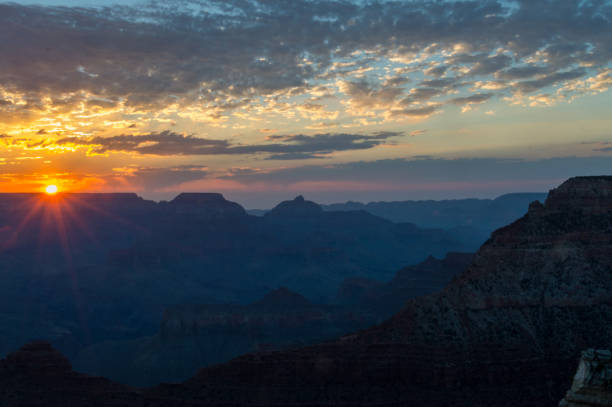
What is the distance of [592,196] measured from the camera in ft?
231

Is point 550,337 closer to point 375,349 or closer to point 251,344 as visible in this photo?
point 375,349

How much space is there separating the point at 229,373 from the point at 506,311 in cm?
3293

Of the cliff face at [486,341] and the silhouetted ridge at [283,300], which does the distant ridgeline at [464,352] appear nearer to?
the cliff face at [486,341]

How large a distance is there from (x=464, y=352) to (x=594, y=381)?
49.2 meters

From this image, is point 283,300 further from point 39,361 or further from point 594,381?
point 594,381

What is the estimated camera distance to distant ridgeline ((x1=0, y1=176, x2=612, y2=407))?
57.8 meters

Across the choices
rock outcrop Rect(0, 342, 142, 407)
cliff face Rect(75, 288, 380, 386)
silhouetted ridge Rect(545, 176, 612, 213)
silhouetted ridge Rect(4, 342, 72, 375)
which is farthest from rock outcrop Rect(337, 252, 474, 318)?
silhouetted ridge Rect(4, 342, 72, 375)

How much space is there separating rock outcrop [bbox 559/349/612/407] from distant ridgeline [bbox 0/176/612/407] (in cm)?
4507

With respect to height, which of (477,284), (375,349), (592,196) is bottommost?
(375,349)

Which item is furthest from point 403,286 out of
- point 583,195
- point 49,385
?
point 49,385

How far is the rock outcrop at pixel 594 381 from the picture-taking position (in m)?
13.6

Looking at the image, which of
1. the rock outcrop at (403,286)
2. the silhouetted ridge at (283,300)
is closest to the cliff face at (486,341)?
the rock outcrop at (403,286)

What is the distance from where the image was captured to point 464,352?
60406mm

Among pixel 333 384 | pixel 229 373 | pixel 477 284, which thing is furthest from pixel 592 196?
pixel 229 373
